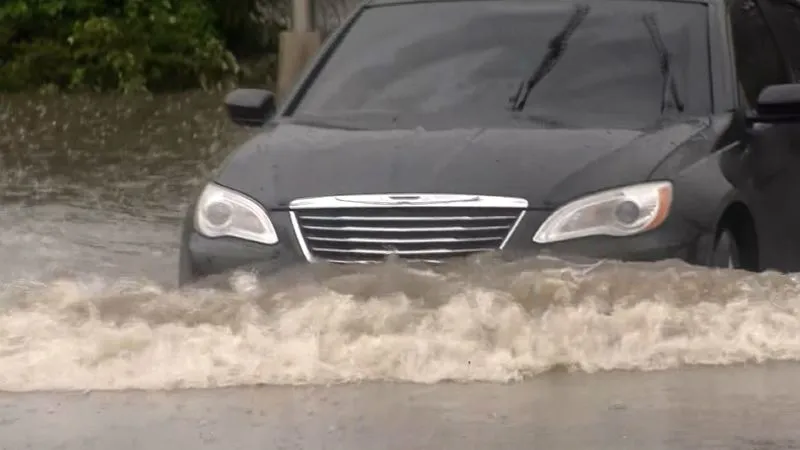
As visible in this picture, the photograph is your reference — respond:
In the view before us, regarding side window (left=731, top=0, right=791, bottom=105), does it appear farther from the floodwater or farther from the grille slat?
the grille slat

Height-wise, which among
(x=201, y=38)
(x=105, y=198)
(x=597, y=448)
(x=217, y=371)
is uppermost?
(x=597, y=448)

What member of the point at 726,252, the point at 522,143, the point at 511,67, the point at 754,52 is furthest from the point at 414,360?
the point at 754,52

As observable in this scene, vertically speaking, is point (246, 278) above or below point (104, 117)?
above

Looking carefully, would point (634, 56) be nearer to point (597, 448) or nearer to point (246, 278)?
point (246, 278)

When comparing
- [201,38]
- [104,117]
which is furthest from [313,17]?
[201,38]

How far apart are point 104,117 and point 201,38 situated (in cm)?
314

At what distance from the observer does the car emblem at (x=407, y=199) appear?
6.29 metres

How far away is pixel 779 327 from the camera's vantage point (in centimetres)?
617

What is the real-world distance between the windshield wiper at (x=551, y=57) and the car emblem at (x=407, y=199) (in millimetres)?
1075

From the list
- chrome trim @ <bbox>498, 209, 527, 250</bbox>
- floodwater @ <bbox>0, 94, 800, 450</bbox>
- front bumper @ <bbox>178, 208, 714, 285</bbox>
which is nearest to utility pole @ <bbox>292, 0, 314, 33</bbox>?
floodwater @ <bbox>0, 94, 800, 450</bbox>

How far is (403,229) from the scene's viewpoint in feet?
20.8

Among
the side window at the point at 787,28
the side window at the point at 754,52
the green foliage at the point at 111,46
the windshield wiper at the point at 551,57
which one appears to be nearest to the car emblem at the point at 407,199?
the windshield wiper at the point at 551,57

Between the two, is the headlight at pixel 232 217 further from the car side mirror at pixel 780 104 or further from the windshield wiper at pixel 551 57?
the car side mirror at pixel 780 104

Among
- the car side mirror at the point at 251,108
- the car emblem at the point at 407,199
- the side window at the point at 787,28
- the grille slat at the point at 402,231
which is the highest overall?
the car emblem at the point at 407,199
